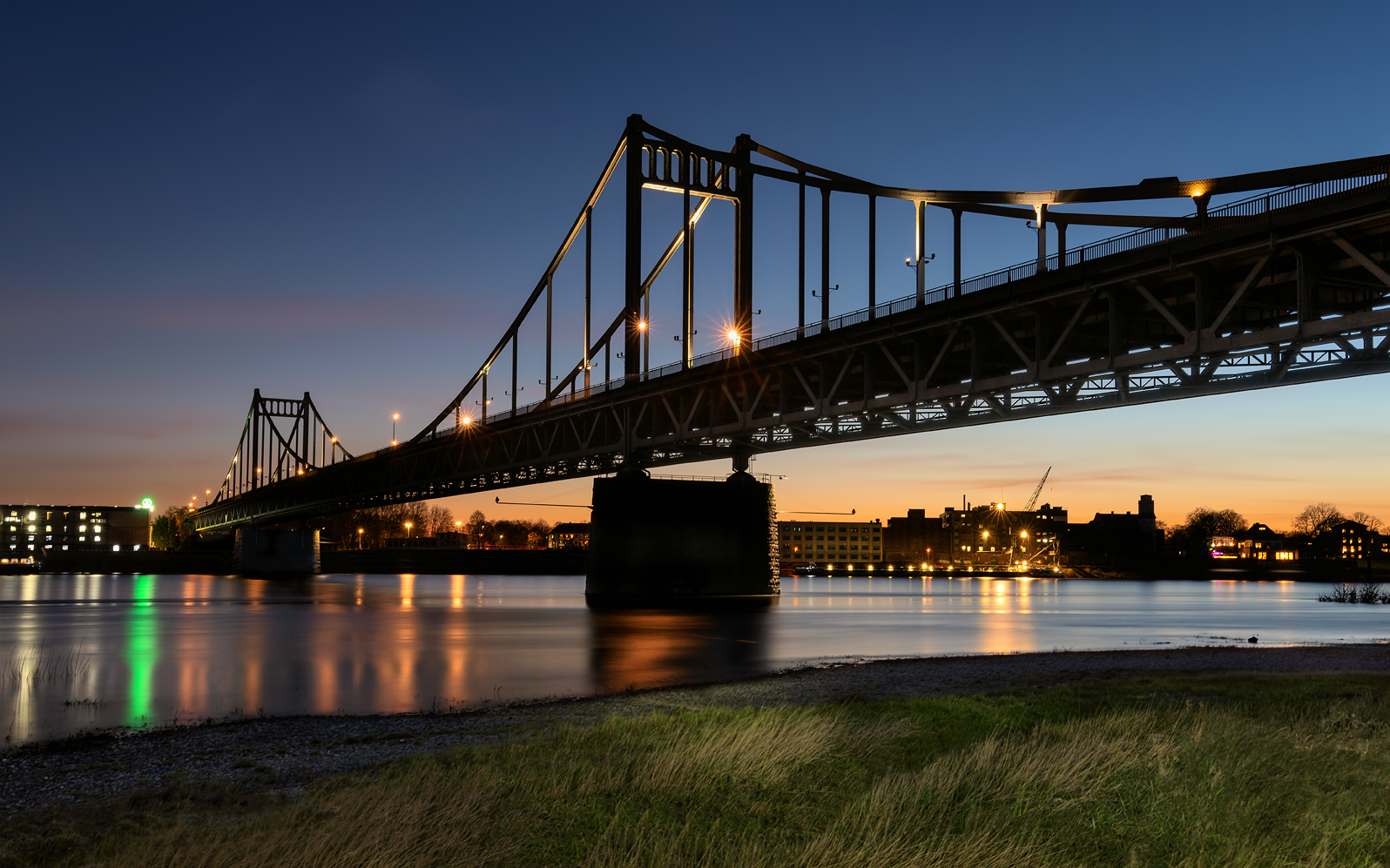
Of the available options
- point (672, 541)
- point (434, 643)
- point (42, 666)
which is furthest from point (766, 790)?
point (672, 541)

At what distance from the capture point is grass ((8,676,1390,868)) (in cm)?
675

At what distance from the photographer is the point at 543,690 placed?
2405 centimetres

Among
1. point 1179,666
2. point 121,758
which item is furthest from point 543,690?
point 1179,666

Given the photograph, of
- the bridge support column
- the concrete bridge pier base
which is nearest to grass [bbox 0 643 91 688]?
the bridge support column

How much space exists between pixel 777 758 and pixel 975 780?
67.9 inches

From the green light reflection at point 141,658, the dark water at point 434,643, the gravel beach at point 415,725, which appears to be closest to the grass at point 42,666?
the dark water at point 434,643

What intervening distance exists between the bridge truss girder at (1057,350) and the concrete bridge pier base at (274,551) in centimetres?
7830

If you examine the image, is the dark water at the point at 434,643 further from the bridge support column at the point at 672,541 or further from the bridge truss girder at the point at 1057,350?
the bridge truss girder at the point at 1057,350

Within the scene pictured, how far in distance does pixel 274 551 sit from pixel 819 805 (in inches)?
5204

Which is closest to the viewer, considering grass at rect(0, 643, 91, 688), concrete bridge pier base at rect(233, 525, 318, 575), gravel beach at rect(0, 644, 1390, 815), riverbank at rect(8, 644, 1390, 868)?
riverbank at rect(8, 644, 1390, 868)

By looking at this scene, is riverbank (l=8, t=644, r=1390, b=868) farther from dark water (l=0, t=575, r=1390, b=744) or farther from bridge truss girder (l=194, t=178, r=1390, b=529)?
bridge truss girder (l=194, t=178, r=1390, b=529)

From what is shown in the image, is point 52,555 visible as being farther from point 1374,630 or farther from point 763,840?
point 763,840

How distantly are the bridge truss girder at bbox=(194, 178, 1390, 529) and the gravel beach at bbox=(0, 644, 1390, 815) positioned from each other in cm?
783

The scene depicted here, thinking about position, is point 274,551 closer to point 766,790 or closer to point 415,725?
point 415,725
